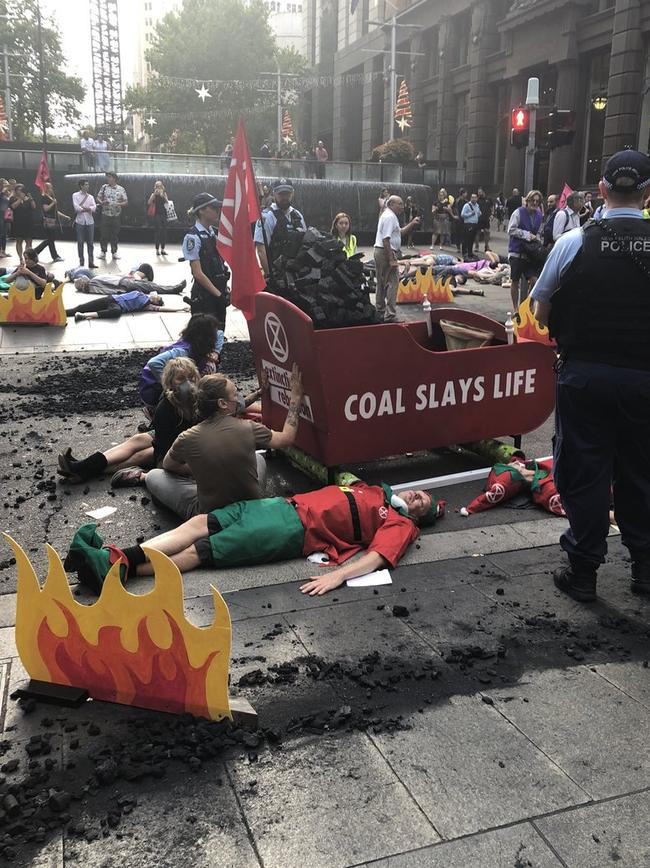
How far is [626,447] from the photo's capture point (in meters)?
4.18

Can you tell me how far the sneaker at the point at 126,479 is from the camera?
236 inches

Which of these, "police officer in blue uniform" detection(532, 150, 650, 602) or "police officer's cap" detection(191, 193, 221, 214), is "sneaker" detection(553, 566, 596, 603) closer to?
"police officer in blue uniform" detection(532, 150, 650, 602)

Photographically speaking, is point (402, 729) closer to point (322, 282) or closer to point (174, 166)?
point (322, 282)

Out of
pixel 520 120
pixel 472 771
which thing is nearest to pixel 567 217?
pixel 520 120

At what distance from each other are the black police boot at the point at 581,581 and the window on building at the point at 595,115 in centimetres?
2717

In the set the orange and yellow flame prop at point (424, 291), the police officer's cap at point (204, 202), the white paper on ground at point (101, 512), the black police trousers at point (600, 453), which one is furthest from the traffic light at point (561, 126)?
the white paper on ground at point (101, 512)

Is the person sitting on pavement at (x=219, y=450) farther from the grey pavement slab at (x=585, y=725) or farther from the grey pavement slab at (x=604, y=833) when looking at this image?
the grey pavement slab at (x=604, y=833)

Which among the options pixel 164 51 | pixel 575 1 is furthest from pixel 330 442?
pixel 164 51

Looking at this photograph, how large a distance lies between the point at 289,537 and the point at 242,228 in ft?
8.28

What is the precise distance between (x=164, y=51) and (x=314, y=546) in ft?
215

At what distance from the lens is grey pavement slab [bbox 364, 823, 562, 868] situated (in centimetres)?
244

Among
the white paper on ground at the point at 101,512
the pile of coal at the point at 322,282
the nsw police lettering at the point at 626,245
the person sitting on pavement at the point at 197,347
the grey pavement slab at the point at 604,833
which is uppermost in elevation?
the nsw police lettering at the point at 626,245

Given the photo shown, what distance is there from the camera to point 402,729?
3102 mm

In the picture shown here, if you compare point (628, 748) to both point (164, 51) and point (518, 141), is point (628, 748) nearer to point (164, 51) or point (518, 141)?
point (518, 141)
